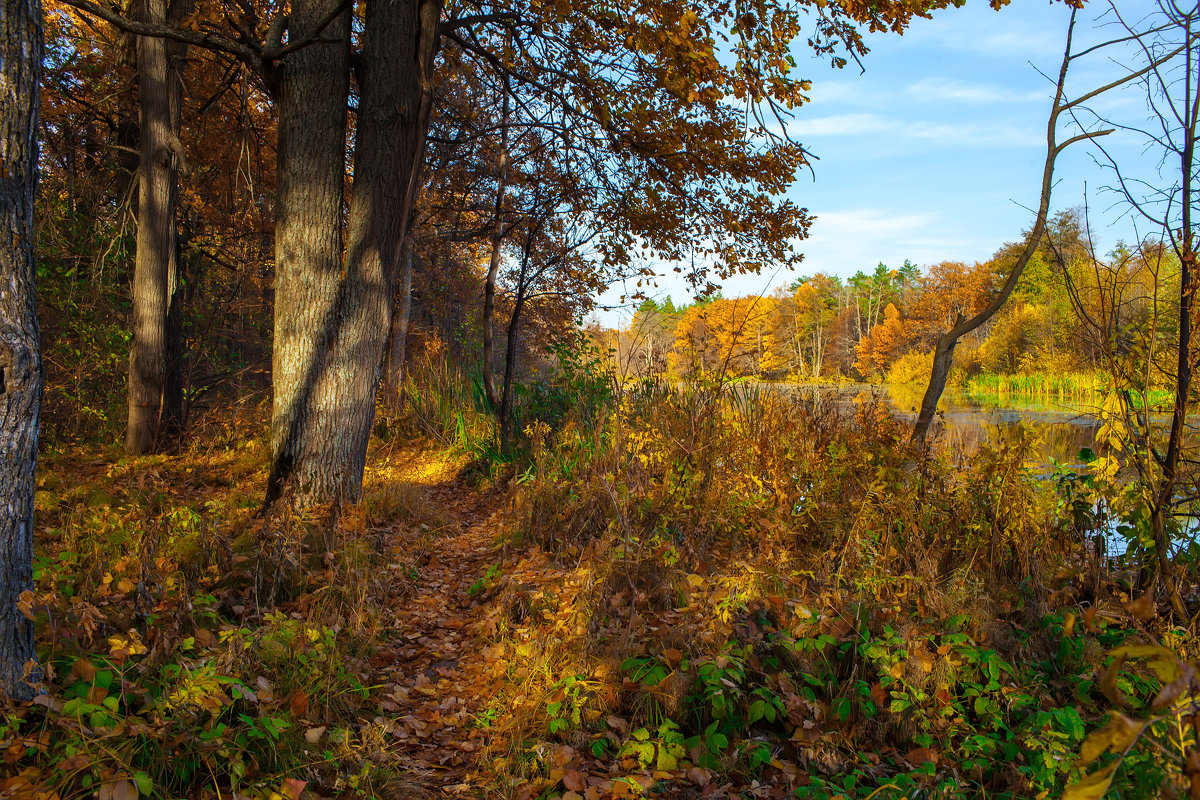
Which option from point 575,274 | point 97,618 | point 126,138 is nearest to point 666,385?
point 575,274

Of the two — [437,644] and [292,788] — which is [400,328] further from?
[292,788]

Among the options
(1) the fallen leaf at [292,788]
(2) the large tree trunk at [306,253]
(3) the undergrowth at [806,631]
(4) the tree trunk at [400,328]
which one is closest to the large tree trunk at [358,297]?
(2) the large tree trunk at [306,253]

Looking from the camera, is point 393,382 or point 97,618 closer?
point 97,618

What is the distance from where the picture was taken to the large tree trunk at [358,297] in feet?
16.7

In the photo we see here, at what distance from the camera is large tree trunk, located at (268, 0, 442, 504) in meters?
5.09

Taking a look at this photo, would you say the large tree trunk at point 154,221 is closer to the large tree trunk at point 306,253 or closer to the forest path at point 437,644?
the large tree trunk at point 306,253

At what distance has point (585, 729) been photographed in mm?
2787

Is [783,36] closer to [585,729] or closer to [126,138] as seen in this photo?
[585,729]

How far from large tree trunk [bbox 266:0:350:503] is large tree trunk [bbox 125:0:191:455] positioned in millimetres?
3181

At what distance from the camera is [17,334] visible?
2.19 m

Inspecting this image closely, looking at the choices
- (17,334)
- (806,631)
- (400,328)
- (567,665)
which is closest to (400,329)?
(400,328)

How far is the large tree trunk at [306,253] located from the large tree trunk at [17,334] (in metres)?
2.78

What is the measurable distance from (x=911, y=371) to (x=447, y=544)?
23.6 meters

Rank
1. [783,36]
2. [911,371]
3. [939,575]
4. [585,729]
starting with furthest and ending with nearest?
[911,371] < [783,36] < [939,575] < [585,729]
